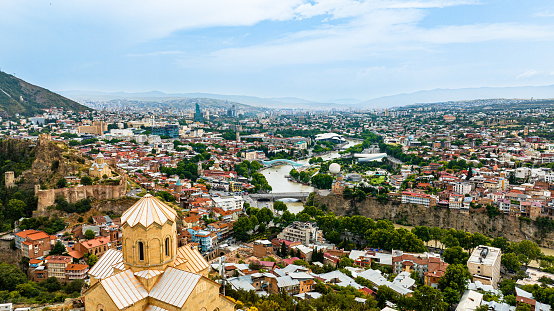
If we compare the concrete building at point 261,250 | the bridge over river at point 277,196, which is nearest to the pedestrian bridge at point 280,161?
the bridge over river at point 277,196

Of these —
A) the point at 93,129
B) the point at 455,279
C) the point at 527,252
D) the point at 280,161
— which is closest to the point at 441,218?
the point at 527,252

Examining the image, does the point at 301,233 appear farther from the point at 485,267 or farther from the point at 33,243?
the point at 33,243

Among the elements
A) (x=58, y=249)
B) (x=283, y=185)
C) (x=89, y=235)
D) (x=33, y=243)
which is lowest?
(x=283, y=185)

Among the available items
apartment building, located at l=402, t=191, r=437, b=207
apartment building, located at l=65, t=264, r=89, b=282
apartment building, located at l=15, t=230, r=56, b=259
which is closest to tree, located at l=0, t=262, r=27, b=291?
apartment building, located at l=65, t=264, r=89, b=282

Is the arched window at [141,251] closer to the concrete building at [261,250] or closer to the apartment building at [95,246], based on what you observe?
the apartment building at [95,246]

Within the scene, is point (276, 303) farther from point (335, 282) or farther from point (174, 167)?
point (174, 167)

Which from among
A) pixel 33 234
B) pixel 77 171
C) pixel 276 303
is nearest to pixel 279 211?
pixel 77 171

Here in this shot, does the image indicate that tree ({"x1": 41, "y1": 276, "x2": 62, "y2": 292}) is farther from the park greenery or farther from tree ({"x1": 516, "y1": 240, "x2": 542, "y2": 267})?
tree ({"x1": 516, "y1": 240, "x2": 542, "y2": 267})

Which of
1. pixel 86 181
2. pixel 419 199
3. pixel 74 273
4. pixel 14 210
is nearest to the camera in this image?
pixel 74 273
